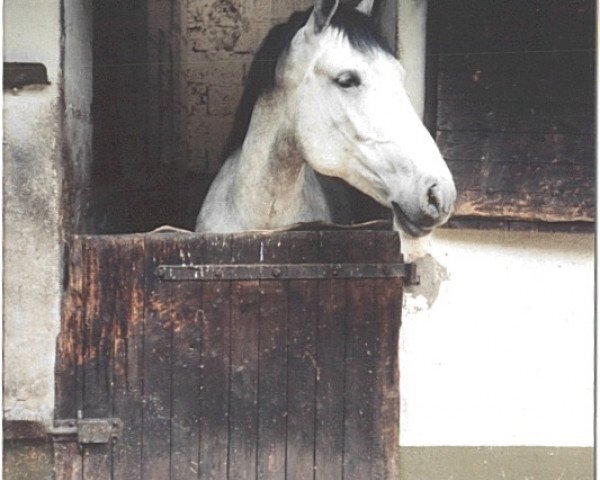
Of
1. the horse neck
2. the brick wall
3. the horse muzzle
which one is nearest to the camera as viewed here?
the horse muzzle

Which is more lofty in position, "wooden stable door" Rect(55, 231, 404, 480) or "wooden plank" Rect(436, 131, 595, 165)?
"wooden plank" Rect(436, 131, 595, 165)

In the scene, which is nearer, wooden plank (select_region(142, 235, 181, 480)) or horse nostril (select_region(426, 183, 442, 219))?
horse nostril (select_region(426, 183, 442, 219))

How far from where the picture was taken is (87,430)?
2.90m

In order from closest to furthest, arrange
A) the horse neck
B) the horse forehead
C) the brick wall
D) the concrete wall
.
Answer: the horse forehead
the concrete wall
the horse neck
the brick wall

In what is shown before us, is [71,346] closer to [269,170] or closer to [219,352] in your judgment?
[219,352]

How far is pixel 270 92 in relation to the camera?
297cm

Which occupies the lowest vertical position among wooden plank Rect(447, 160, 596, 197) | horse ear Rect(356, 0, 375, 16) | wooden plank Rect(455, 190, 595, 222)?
wooden plank Rect(455, 190, 595, 222)

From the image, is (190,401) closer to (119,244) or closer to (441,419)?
(119,244)

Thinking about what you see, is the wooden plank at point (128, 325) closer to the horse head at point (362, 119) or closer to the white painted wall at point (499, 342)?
the horse head at point (362, 119)

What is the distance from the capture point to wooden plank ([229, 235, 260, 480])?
2.92 meters

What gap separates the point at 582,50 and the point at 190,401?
155cm

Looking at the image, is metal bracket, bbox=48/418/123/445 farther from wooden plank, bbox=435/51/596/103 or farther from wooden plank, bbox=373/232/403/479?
wooden plank, bbox=435/51/596/103

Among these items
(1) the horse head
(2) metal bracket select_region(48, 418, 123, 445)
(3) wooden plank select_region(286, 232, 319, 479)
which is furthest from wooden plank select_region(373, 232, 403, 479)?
(2) metal bracket select_region(48, 418, 123, 445)

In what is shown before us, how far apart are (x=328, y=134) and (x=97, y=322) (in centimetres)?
89
